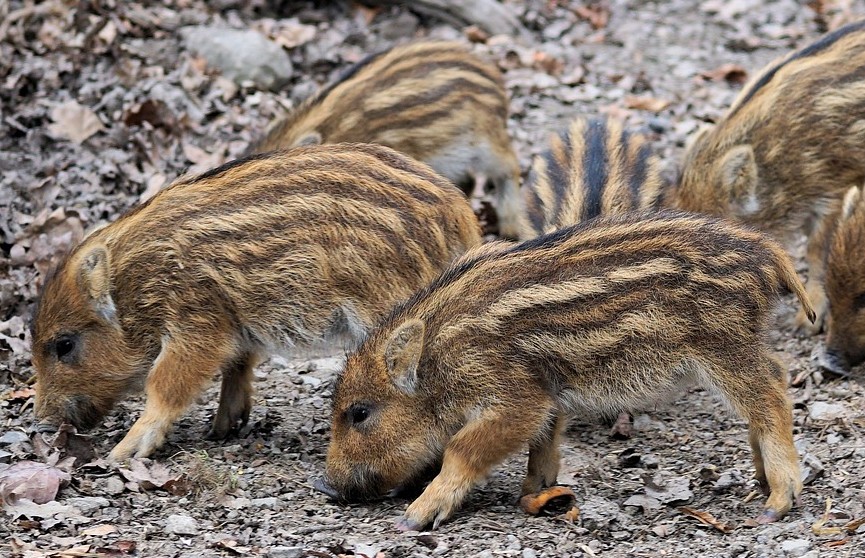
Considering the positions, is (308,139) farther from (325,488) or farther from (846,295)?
(846,295)

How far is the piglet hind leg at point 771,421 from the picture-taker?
476cm

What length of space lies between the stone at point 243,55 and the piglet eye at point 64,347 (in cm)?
390

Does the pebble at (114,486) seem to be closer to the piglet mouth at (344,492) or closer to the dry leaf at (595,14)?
the piglet mouth at (344,492)

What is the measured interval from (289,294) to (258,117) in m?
3.55

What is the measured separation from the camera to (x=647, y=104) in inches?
376

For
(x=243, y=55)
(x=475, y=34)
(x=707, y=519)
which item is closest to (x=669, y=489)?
(x=707, y=519)

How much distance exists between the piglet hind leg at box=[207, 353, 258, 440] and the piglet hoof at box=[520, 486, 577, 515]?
1.45 m

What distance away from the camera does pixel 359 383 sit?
509 centimetres

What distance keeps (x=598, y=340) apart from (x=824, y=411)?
5.67 ft

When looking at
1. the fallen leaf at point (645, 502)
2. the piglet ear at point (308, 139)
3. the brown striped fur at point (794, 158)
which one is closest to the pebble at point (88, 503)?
the fallen leaf at point (645, 502)

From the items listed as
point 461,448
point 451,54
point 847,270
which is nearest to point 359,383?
point 461,448

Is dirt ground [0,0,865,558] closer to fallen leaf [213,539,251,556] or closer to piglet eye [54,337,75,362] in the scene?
fallen leaf [213,539,251,556]

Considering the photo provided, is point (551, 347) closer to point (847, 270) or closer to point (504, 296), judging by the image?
point (504, 296)

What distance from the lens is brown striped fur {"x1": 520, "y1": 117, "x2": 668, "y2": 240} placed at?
6.20 metres
